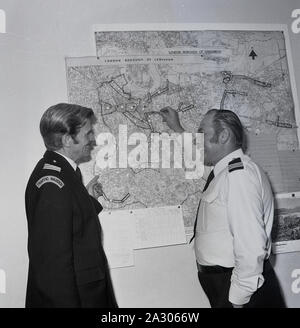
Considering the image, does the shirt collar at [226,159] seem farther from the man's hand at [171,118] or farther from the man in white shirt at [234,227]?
the man's hand at [171,118]

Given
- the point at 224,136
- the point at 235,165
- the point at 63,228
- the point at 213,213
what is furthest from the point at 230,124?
the point at 63,228

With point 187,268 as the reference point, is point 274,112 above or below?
above

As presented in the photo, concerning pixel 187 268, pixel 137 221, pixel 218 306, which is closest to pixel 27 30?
pixel 137 221

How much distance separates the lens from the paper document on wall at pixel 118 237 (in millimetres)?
1802

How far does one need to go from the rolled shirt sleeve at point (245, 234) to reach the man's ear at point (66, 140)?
0.55 meters

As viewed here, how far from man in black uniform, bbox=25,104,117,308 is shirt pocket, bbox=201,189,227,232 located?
399mm

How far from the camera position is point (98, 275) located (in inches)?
55.9

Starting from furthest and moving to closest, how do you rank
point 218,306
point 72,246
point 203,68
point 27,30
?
1. point 203,68
2. point 27,30
3. point 218,306
4. point 72,246

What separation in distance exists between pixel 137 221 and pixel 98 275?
449mm

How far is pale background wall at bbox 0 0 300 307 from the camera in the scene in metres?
1.73

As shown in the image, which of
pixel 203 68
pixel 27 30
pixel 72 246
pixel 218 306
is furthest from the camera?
pixel 203 68


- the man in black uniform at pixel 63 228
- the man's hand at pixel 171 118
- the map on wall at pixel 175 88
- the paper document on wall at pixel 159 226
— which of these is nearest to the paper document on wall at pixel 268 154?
the map on wall at pixel 175 88

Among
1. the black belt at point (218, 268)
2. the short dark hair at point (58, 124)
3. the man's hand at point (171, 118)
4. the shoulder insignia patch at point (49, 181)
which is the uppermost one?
the man's hand at point (171, 118)
